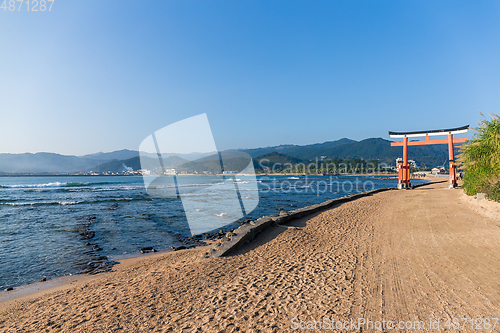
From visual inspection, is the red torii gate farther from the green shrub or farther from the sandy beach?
the sandy beach

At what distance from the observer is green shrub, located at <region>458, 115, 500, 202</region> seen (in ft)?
34.0

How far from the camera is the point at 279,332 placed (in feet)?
9.53

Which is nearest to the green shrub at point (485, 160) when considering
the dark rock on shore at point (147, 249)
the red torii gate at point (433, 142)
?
the red torii gate at point (433, 142)

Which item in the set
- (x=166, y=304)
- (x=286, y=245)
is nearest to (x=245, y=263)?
(x=286, y=245)

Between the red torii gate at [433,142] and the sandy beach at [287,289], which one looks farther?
the red torii gate at [433,142]

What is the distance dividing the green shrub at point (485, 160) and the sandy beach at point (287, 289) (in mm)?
4824

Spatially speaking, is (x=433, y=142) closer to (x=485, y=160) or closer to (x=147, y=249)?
(x=485, y=160)

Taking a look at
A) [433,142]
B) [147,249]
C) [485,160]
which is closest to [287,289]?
[147,249]

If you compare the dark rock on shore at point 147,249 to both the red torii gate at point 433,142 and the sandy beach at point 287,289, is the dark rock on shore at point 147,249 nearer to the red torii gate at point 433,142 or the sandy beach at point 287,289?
the sandy beach at point 287,289

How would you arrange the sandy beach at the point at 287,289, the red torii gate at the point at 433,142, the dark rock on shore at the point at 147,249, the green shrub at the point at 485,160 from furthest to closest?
the red torii gate at the point at 433,142, the green shrub at the point at 485,160, the dark rock on shore at the point at 147,249, the sandy beach at the point at 287,289

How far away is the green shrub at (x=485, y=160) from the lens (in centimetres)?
1037

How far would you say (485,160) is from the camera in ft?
36.4

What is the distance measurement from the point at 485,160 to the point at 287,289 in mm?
12415

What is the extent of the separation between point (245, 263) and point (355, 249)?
2.86 meters
